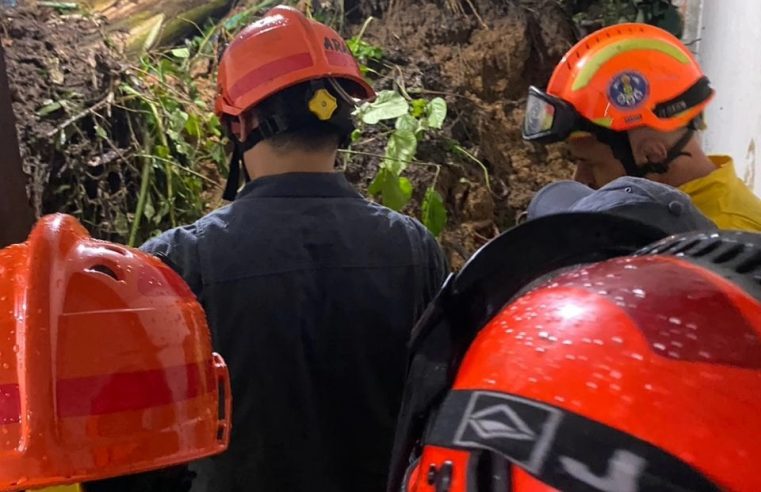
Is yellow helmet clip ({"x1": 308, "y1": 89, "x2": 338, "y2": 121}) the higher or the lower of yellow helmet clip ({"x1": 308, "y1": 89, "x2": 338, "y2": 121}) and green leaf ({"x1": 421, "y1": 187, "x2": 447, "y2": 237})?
the higher

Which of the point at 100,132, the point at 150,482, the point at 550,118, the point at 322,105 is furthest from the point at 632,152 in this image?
the point at 100,132

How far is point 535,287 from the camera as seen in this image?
753 millimetres

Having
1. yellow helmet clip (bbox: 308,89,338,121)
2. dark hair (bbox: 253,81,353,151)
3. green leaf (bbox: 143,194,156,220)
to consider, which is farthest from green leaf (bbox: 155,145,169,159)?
yellow helmet clip (bbox: 308,89,338,121)

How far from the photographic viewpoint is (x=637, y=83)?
2.38 m

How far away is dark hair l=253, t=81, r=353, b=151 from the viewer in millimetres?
1815

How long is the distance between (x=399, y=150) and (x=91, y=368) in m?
3.01

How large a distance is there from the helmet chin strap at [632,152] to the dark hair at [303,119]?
1008 mm

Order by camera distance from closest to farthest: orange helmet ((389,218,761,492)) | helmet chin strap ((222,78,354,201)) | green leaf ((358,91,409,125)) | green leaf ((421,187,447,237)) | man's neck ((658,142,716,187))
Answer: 1. orange helmet ((389,218,761,492))
2. helmet chin strap ((222,78,354,201))
3. man's neck ((658,142,716,187))
4. green leaf ((421,187,447,237))
5. green leaf ((358,91,409,125))

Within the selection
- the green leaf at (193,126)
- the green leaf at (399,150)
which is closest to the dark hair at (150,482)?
the green leaf at (399,150)

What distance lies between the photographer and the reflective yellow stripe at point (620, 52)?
7.84 ft

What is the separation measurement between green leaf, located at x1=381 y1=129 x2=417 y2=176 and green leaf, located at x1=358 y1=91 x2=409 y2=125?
116 millimetres

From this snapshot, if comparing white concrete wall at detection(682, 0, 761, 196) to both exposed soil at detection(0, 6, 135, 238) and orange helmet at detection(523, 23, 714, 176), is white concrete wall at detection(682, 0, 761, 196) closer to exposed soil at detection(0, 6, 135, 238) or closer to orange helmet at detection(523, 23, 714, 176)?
orange helmet at detection(523, 23, 714, 176)

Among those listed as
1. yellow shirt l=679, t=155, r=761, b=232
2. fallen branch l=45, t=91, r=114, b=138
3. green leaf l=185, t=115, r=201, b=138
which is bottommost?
yellow shirt l=679, t=155, r=761, b=232

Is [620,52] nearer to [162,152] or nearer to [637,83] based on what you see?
[637,83]
